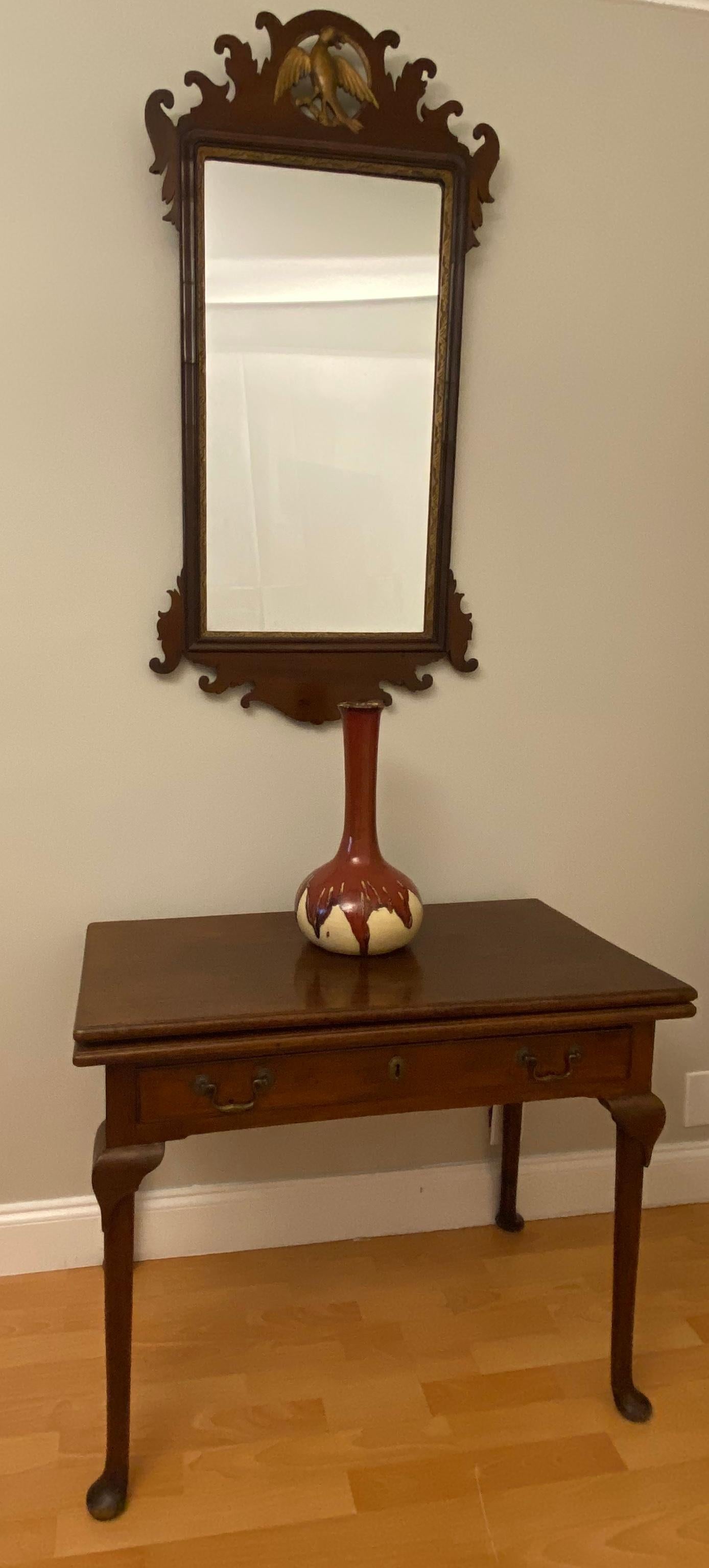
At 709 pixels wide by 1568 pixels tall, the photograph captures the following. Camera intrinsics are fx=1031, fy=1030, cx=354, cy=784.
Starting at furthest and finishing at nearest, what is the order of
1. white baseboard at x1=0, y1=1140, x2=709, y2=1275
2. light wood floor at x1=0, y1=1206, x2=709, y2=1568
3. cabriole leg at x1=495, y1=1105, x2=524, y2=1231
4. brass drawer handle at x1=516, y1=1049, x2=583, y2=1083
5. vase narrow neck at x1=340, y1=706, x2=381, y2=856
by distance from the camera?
cabriole leg at x1=495, y1=1105, x2=524, y2=1231 < white baseboard at x1=0, y1=1140, x2=709, y2=1275 < vase narrow neck at x1=340, y1=706, x2=381, y2=856 < brass drawer handle at x1=516, y1=1049, x2=583, y2=1083 < light wood floor at x1=0, y1=1206, x2=709, y2=1568

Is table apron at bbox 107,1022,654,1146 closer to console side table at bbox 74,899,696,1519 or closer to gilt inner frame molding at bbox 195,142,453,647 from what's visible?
console side table at bbox 74,899,696,1519

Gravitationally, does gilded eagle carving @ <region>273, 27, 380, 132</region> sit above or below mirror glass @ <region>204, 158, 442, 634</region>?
above

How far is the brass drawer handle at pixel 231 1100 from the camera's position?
1.44 meters

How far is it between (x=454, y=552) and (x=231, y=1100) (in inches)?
43.0

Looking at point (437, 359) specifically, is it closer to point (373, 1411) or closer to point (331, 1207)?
point (331, 1207)

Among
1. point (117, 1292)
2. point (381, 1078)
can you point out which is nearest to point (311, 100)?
point (381, 1078)

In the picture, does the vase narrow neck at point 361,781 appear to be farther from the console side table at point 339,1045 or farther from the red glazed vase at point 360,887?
the console side table at point 339,1045

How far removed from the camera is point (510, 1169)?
2.10 meters

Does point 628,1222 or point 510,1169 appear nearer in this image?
point 628,1222

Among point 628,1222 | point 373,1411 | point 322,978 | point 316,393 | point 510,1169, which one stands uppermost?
point 316,393

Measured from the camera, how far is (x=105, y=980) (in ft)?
5.08

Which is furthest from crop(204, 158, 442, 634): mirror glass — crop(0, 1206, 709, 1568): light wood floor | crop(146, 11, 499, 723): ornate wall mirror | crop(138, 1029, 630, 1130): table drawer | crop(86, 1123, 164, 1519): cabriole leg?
crop(0, 1206, 709, 1568): light wood floor

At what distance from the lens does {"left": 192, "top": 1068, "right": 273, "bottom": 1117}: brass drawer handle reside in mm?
1441

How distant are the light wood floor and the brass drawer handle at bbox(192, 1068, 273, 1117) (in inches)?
21.7
